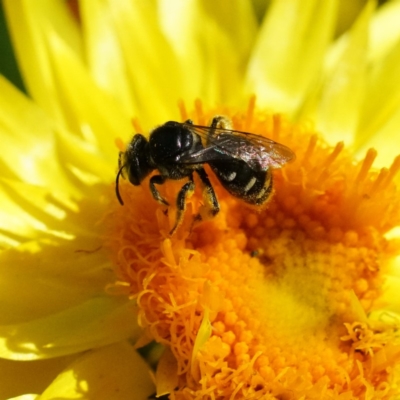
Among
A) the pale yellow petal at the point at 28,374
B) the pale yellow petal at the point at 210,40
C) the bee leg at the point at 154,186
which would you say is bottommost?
the pale yellow petal at the point at 28,374

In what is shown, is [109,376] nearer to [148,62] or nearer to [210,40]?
[148,62]

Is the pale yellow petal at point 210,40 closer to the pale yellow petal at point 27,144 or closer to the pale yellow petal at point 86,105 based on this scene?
the pale yellow petal at point 86,105

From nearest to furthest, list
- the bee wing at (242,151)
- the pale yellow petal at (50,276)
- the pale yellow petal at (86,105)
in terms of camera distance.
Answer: the bee wing at (242,151), the pale yellow petal at (50,276), the pale yellow petal at (86,105)

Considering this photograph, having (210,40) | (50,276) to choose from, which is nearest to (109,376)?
(50,276)

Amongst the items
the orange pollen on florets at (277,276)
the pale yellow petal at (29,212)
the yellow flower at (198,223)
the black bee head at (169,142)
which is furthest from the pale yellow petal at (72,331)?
the black bee head at (169,142)

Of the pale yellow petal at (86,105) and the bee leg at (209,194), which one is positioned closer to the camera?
the bee leg at (209,194)

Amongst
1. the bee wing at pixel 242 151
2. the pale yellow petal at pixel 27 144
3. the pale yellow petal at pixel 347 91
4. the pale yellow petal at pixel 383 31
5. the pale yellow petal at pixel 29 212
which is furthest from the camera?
the pale yellow petal at pixel 383 31
